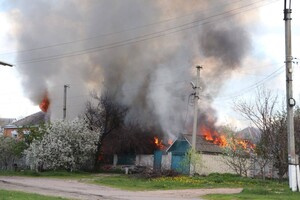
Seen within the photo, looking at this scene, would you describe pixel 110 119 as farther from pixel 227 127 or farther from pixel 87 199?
pixel 87 199

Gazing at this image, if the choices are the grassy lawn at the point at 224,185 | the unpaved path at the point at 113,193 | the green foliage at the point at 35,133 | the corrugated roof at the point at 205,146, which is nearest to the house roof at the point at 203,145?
the corrugated roof at the point at 205,146

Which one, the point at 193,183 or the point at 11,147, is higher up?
the point at 11,147

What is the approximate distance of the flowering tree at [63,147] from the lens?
3619 centimetres

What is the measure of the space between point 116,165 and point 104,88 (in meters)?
8.02

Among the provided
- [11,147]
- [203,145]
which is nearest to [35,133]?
[11,147]

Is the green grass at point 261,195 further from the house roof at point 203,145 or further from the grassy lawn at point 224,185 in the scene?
the house roof at point 203,145

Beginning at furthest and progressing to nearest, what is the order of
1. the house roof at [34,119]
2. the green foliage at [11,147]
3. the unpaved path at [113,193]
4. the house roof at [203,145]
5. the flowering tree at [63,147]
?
the house roof at [34,119] → the green foliage at [11,147] → the flowering tree at [63,147] → the house roof at [203,145] → the unpaved path at [113,193]

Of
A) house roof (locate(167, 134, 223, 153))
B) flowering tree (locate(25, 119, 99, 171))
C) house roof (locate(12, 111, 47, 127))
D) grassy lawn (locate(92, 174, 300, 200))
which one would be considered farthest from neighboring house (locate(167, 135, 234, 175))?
house roof (locate(12, 111, 47, 127))

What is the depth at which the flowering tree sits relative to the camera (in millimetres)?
36188

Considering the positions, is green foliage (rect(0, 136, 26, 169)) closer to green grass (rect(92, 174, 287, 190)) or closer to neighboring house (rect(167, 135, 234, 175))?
neighboring house (rect(167, 135, 234, 175))

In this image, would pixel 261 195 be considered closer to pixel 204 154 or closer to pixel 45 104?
pixel 204 154

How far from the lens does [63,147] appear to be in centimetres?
3666

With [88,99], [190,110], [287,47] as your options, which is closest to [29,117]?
[88,99]

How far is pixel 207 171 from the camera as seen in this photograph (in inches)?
1371
